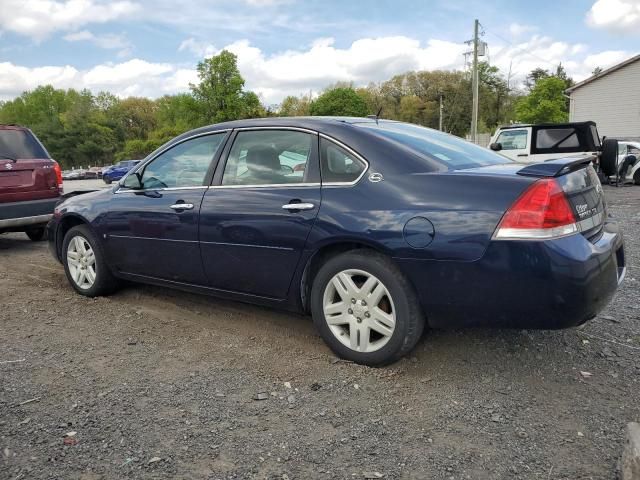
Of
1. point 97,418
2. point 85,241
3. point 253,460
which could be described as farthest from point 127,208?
point 253,460

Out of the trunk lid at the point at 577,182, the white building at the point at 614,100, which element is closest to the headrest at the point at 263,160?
the trunk lid at the point at 577,182

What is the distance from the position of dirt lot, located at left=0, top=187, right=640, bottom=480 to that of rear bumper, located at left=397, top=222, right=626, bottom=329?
443 mm

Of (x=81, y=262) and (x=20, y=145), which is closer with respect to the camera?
(x=81, y=262)

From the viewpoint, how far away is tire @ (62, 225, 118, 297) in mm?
4727

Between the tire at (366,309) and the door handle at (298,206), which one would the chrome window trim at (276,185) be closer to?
the door handle at (298,206)

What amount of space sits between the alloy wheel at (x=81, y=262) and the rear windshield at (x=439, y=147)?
9.14 feet

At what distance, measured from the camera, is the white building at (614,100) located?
107 ft

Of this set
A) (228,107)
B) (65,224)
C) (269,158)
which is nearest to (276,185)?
(269,158)

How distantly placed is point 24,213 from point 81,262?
9.46 feet

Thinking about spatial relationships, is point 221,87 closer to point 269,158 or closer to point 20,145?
point 20,145

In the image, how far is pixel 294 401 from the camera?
2904 millimetres

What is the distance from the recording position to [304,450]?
245 cm

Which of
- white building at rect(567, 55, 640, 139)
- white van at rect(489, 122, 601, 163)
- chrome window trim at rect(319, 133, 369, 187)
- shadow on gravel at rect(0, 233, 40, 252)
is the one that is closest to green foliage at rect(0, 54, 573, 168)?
white building at rect(567, 55, 640, 139)

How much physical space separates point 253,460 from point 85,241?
321 centimetres
